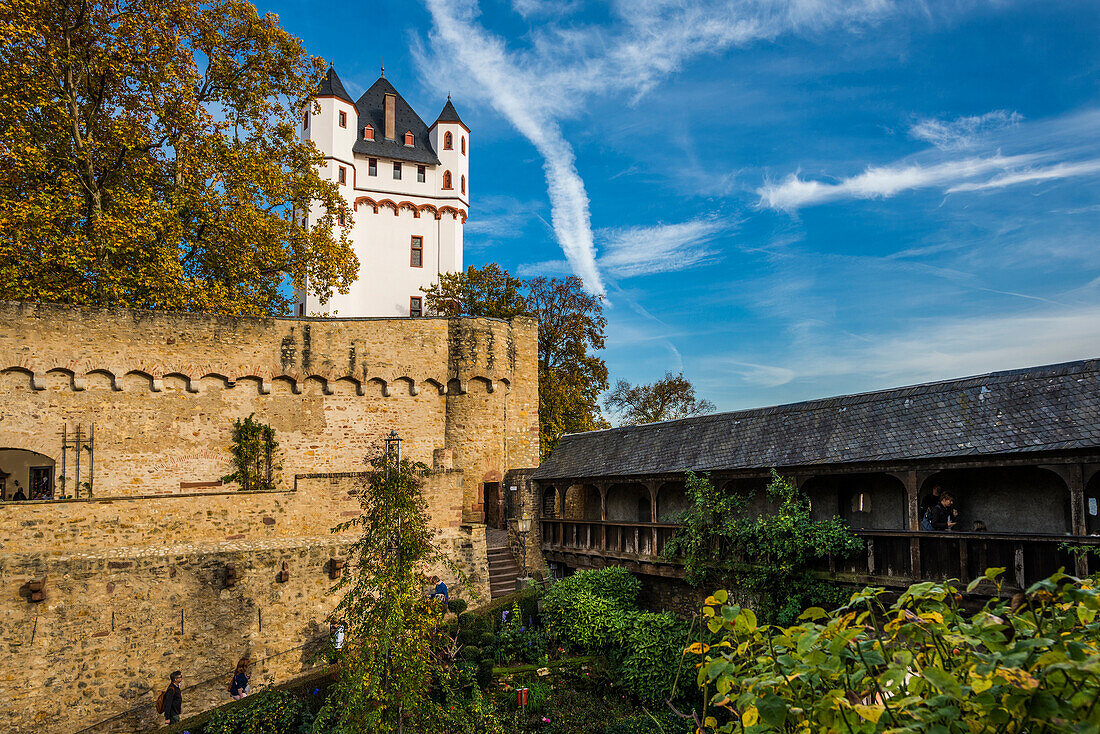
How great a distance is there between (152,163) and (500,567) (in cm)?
1520

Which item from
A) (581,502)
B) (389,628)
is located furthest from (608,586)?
(389,628)

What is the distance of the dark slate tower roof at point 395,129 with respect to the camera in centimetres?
3669

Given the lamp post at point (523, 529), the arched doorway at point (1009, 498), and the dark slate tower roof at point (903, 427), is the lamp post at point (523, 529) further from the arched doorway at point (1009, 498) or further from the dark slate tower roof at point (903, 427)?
the arched doorway at point (1009, 498)

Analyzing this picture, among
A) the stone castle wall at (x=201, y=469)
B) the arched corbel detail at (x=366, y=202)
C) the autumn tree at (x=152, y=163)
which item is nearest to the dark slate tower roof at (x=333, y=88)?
the arched corbel detail at (x=366, y=202)

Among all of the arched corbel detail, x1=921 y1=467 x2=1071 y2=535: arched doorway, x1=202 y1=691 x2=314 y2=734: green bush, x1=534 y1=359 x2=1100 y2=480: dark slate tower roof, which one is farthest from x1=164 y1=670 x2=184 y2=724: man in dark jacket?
the arched corbel detail

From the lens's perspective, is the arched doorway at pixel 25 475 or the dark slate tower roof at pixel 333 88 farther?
the dark slate tower roof at pixel 333 88

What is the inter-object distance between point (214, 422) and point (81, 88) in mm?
9764

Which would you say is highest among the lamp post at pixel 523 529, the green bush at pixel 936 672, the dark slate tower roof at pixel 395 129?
the dark slate tower roof at pixel 395 129

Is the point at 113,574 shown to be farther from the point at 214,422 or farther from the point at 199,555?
the point at 214,422

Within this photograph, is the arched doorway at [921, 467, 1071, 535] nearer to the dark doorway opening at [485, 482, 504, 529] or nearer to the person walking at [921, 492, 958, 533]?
the person walking at [921, 492, 958, 533]

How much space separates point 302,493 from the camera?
15953 millimetres

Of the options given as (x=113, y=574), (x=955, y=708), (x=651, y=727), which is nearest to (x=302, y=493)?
(x=113, y=574)

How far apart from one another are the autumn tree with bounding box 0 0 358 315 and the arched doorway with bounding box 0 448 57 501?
471cm

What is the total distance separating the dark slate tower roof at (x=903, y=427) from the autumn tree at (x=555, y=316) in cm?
1261
